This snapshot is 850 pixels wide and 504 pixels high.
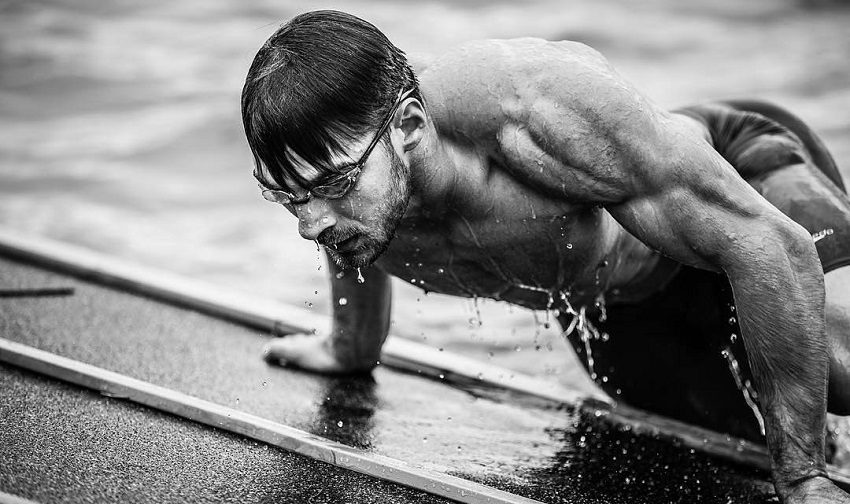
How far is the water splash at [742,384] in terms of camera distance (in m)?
3.75

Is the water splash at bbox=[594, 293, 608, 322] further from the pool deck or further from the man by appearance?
the pool deck

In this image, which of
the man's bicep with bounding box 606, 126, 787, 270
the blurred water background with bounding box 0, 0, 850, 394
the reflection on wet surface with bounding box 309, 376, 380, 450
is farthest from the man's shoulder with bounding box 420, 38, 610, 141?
the blurred water background with bounding box 0, 0, 850, 394

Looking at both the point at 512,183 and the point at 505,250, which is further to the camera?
the point at 505,250

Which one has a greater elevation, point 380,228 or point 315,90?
point 315,90

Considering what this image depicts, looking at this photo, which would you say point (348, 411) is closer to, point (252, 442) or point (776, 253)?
point (252, 442)

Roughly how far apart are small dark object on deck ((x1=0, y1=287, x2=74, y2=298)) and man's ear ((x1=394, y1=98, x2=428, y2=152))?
211cm

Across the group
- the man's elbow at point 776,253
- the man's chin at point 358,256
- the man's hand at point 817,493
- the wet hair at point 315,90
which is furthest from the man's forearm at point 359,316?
the man's hand at point 817,493

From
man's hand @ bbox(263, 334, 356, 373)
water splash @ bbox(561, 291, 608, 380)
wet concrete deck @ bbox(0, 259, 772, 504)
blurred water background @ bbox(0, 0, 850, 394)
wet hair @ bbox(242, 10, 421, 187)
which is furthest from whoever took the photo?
blurred water background @ bbox(0, 0, 850, 394)

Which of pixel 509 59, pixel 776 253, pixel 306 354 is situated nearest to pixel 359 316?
pixel 306 354

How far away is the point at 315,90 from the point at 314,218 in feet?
1.06

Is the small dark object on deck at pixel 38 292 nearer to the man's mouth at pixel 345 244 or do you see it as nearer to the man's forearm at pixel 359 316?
the man's forearm at pixel 359 316

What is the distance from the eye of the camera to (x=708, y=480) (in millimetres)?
3445

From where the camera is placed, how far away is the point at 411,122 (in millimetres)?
2861

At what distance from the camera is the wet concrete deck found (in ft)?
9.75
